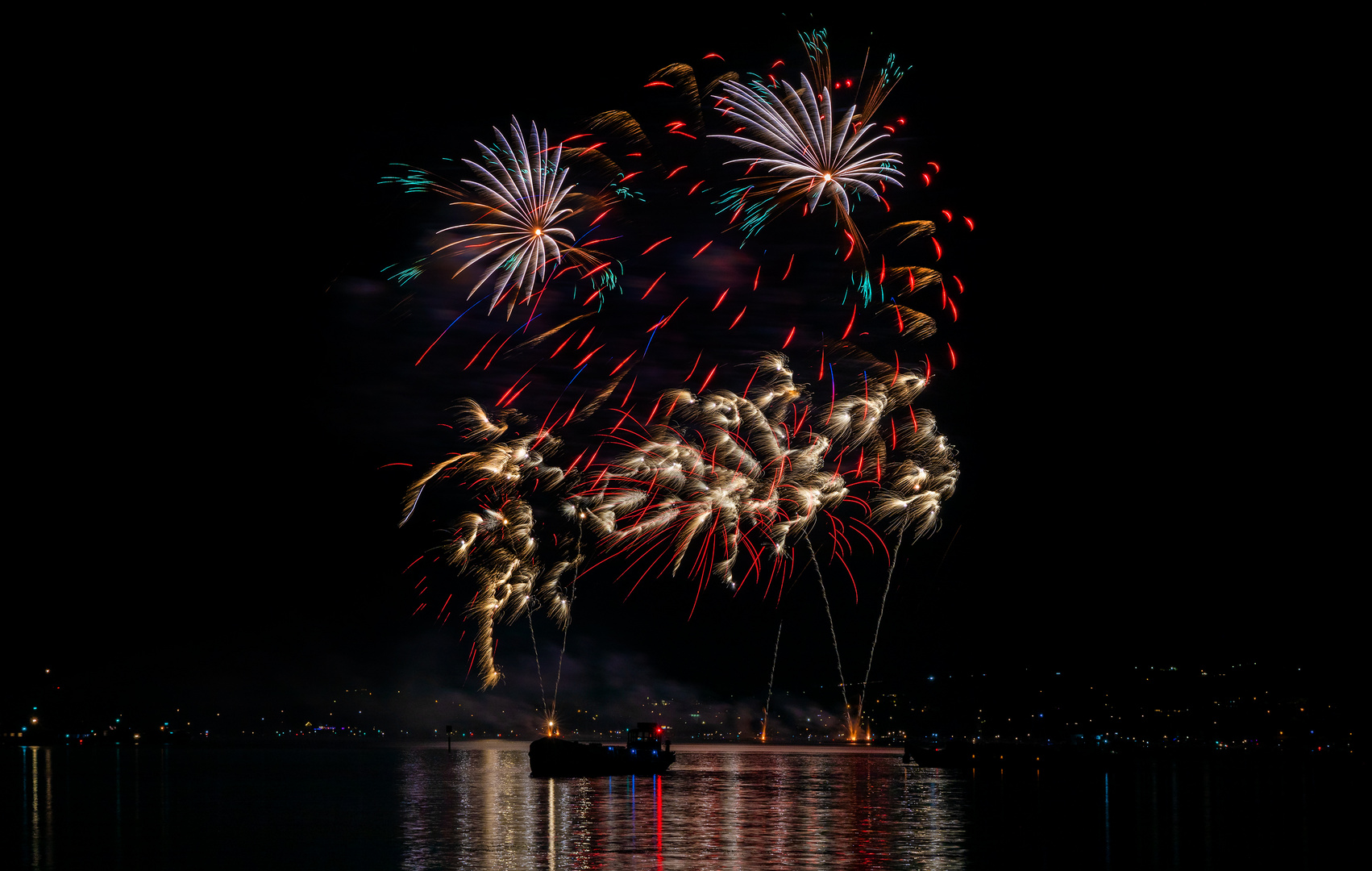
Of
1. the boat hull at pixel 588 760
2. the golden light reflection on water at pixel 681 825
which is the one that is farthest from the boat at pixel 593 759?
the golden light reflection on water at pixel 681 825

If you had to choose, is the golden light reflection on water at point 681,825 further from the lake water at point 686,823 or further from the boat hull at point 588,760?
the boat hull at point 588,760

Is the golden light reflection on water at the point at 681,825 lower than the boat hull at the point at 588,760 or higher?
higher

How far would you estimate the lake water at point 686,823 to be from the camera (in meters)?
29.3

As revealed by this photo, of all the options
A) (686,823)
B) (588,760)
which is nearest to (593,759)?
(588,760)

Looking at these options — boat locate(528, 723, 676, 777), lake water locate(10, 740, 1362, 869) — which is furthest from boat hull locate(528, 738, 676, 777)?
lake water locate(10, 740, 1362, 869)

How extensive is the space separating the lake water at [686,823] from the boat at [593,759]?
320cm

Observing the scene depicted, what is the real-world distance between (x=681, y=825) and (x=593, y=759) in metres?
42.5

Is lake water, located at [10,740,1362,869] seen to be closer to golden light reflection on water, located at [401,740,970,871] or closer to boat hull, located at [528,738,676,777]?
golden light reflection on water, located at [401,740,970,871]

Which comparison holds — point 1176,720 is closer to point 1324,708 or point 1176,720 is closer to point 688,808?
point 1324,708

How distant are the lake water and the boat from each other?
126 inches

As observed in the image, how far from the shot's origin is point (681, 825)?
1519 inches

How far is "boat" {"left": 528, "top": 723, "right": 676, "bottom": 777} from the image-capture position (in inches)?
3088

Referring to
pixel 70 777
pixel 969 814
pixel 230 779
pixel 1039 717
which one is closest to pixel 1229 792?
pixel 969 814

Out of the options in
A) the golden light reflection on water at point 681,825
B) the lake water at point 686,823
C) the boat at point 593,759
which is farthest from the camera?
the boat at point 593,759
